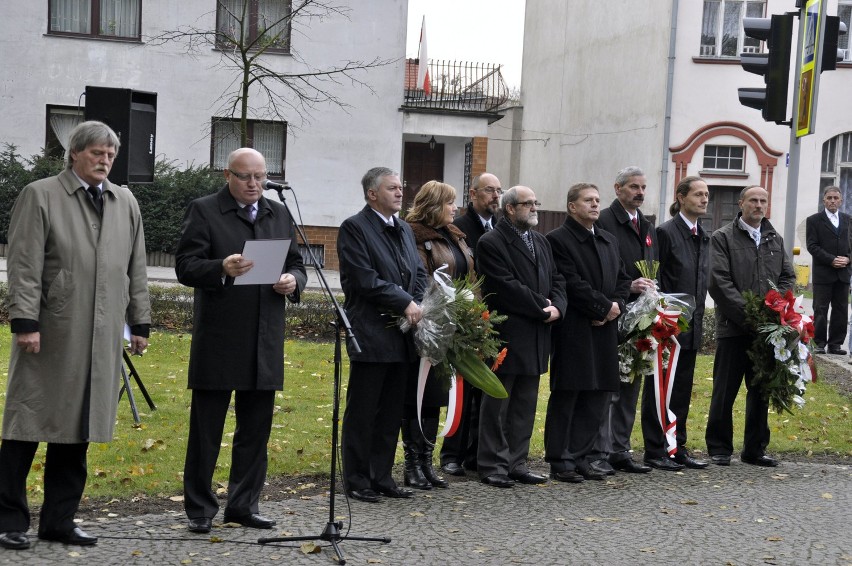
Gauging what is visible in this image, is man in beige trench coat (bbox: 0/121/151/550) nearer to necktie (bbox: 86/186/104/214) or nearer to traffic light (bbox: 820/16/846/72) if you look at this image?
necktie (bbox: 86/186/104/214)

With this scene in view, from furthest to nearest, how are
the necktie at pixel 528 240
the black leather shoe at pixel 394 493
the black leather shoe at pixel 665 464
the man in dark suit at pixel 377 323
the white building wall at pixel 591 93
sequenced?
the white building wall at pixel 591 93, the black leather shoe at pixel 665 464, the necktie at pixel 528 240, the black leather shoe at pixel 394 493, the man in dark suit at pixel 377 323

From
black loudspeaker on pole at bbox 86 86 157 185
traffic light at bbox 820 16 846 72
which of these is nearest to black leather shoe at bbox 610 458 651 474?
traffic light at bbox 820 16 846 72

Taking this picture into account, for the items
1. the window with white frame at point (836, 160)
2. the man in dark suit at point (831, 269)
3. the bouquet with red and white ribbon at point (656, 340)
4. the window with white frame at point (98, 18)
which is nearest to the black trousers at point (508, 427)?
the bouquet with red and white ribbon at point (656, 340)

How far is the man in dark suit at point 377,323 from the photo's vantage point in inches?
315

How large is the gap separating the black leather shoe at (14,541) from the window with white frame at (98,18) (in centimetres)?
2255

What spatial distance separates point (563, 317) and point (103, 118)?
4670 millimetres

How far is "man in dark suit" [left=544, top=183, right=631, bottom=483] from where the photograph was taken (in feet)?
29.7

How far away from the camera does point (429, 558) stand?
664 cm

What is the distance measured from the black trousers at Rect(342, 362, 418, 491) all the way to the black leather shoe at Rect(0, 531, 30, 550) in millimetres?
2293

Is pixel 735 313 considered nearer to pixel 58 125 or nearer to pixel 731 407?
pixel 731 407

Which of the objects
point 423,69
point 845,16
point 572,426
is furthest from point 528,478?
point 845,16

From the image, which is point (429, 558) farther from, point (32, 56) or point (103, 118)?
point (32, 56)

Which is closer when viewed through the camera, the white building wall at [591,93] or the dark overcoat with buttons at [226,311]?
the dark overcoat with buttons at [226,311]

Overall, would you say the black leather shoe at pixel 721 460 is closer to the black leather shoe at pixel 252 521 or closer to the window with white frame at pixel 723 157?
the black leather shoe at pixel 252 521
